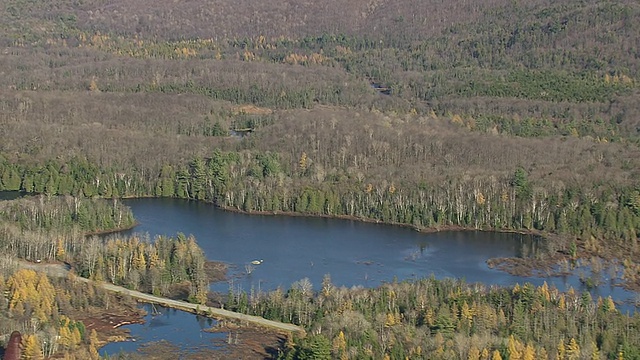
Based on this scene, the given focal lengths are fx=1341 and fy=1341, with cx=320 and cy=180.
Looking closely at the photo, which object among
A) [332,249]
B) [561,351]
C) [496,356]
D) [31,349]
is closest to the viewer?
[496,356]

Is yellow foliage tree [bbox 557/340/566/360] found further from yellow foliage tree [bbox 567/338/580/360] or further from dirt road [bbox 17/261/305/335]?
dirt road [bbox 17/261/305/335]

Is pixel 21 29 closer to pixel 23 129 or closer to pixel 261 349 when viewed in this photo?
pixel 23 129

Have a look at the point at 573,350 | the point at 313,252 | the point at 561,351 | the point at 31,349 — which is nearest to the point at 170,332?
the point at 31,349

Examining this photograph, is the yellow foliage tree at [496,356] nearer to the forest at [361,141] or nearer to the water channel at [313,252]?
the forest at [361,141]

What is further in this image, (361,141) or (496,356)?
(361,141)

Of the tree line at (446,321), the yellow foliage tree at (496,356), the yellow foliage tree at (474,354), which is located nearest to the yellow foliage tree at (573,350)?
the tree line at (446,321)

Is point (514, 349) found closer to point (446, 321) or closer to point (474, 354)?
point (474, 354)
